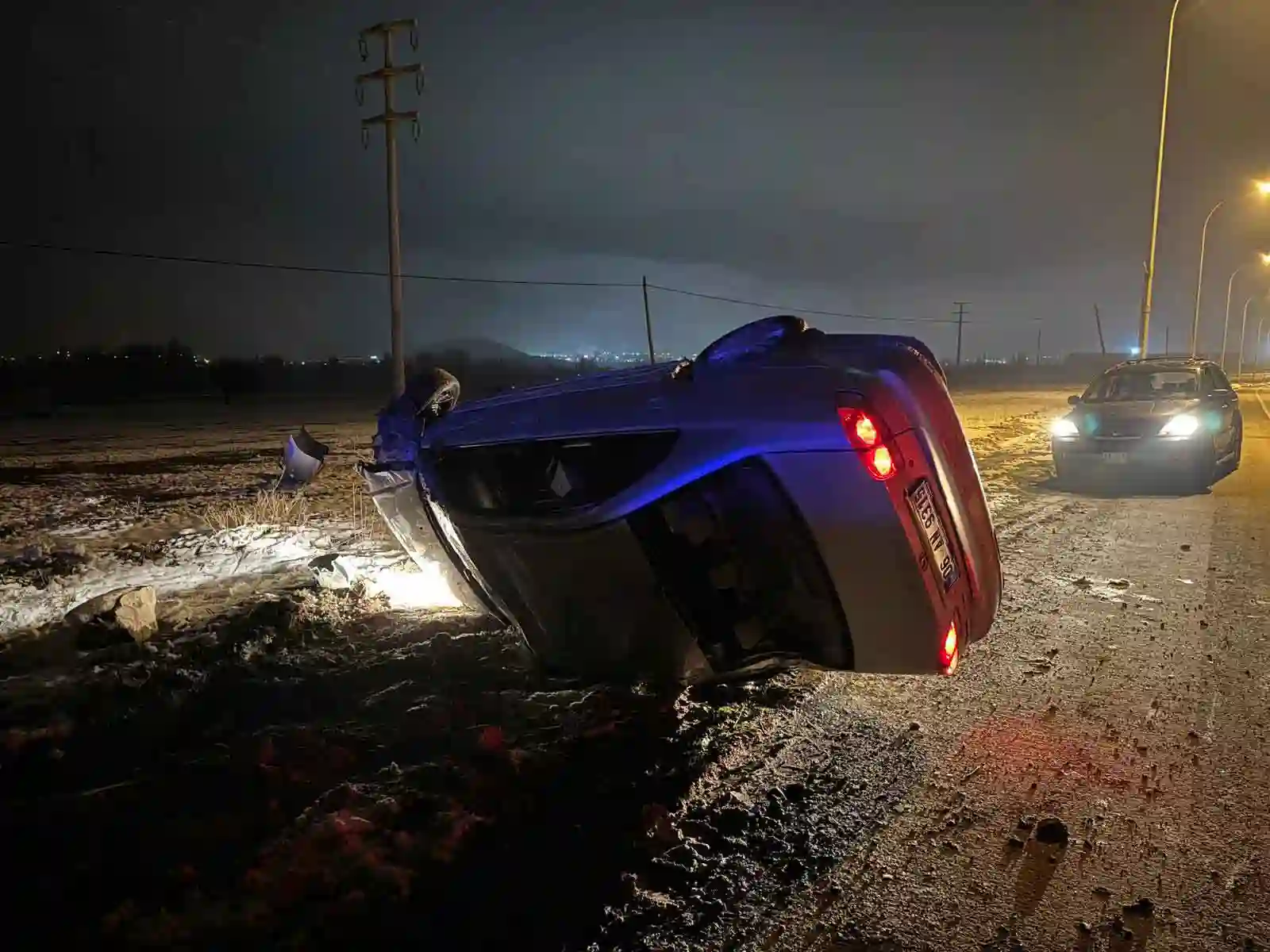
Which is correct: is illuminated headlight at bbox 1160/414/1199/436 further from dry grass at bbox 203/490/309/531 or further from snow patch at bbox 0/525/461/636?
dry grass at bbox 203/490/309/531

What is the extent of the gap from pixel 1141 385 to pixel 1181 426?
6.47ft

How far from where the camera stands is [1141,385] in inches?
502

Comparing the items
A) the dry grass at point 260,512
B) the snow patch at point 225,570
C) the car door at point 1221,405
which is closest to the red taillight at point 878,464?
the snow patch at point 225,570

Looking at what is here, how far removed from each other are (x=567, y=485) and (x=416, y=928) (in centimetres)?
194

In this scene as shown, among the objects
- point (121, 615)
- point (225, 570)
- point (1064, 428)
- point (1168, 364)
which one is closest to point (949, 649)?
point (121, 615)

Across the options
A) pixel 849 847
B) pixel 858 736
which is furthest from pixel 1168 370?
pixel 849 847

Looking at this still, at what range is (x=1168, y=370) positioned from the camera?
12398 millimetres

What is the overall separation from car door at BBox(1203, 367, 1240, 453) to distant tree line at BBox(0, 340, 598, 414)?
85.3 ft

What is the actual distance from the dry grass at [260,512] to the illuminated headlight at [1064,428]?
9.61 m

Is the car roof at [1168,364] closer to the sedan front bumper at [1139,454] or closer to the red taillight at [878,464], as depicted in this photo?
the sedan front bumper at [1139,454]

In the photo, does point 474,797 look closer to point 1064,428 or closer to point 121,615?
point 121,615

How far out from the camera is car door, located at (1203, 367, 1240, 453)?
453 inches

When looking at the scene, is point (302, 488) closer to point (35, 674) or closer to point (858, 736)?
point (35, 674)

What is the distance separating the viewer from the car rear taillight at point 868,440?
307 centimetres
